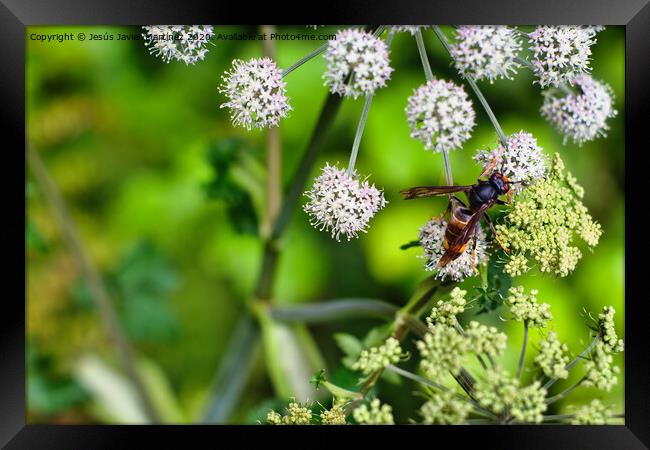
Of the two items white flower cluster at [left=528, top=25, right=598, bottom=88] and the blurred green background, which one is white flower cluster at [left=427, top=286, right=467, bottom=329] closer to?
the blurred green background

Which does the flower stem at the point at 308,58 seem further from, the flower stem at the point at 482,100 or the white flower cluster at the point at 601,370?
the white flower cluster at the point at 601,370

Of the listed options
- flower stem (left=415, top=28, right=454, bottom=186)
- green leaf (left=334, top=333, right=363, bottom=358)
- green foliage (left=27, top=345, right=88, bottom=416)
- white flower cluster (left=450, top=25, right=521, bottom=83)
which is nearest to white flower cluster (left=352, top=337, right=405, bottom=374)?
green leaf (left=334, top=333, right=363, bottom=358)

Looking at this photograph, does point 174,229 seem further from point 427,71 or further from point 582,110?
point 582,110

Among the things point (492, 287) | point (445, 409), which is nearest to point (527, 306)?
point (492, 287)

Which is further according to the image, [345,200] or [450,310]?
[450,310]

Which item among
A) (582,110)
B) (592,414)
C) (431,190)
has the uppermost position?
(582,110)

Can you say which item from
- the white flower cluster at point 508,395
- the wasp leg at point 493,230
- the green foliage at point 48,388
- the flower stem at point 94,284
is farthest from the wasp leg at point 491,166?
the green foliage at point 48,388
